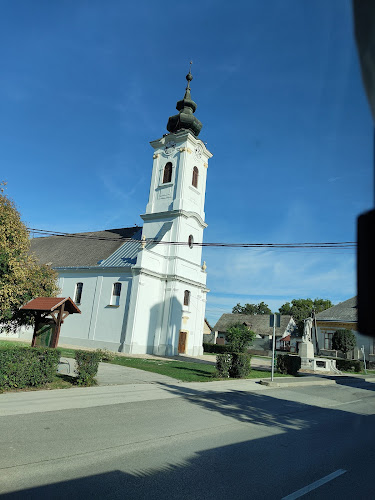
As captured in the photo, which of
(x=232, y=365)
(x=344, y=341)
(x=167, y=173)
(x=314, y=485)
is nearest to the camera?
(x=314, y=485)

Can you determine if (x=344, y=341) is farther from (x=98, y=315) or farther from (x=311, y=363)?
(x=98, y=315)

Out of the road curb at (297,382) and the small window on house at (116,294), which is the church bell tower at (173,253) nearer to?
the small window on house at (116,294)

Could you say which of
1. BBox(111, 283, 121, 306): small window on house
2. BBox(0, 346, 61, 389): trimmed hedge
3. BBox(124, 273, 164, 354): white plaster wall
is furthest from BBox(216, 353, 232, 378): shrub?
BBox(111, 283, 121, 306): small window on house

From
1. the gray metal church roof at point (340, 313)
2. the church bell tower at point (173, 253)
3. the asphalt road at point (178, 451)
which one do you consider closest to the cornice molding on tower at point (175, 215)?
the church bell tower at point (173, 253)

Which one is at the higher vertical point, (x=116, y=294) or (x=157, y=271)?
(x=157, y=271)

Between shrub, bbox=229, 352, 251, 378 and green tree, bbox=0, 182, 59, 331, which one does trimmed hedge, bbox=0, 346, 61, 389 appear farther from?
shrub, bbox=229, 352, 251, 378

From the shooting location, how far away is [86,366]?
Answer: 11961mm

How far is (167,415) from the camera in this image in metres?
8.93

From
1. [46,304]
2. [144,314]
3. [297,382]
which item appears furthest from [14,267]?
[144,314]

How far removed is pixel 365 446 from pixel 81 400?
687 centimetres

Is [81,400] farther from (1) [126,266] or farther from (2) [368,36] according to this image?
(1) [126,266]

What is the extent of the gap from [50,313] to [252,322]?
55.7 metres

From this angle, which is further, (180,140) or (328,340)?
(328,340)

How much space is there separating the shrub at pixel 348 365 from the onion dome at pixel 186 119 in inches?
1008
